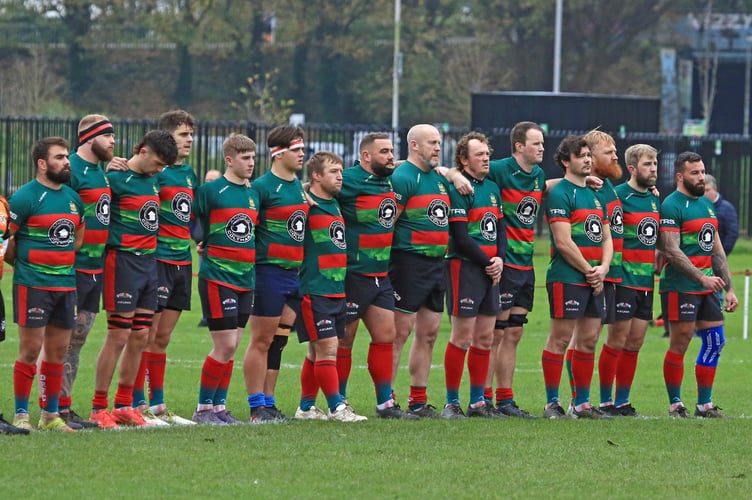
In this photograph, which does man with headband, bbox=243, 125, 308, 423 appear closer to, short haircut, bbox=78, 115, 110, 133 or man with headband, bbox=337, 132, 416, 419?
man with headband, bbox=337, 132, 416, 419

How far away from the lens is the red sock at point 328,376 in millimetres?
11195

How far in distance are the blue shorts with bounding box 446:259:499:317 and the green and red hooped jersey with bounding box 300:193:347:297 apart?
3.09ft

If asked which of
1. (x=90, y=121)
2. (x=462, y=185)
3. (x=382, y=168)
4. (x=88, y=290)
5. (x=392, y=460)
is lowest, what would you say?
(x=392, y=460)

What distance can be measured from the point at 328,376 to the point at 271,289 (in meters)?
0.78

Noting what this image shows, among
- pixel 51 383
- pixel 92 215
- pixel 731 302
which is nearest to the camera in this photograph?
pixel 51 383

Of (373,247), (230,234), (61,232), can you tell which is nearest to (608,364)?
(373,247)

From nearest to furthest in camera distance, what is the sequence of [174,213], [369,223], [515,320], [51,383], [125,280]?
[51,383] → [125,280] → [174,213] → [369,223] → [515,320]

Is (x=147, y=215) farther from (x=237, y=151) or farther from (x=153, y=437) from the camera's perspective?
(x=153, y=437)

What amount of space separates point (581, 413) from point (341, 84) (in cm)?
5610

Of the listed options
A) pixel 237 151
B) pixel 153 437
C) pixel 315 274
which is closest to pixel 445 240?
pixel 315 274

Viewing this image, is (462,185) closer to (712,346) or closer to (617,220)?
(617,220)

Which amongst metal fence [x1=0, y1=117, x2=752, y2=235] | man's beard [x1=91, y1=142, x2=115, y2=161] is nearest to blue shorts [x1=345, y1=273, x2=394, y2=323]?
man's beard [x1=91, y1=142, x2=115, y2=161]

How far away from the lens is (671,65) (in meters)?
66.9

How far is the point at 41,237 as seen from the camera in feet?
33.4
